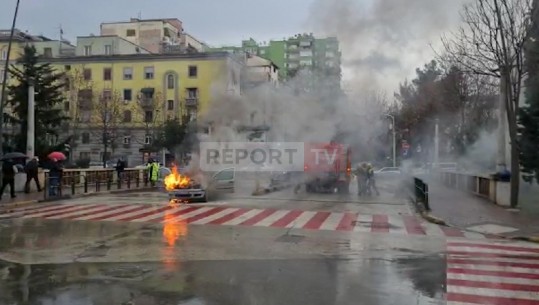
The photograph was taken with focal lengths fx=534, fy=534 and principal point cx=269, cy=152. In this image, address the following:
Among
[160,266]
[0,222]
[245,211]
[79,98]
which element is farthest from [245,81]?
[79,98]

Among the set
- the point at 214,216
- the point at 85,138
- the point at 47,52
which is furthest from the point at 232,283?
the point at 47,52

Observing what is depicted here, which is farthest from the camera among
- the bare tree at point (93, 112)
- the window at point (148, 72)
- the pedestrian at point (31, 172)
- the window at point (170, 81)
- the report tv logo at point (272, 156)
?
the window at point (148, 72)

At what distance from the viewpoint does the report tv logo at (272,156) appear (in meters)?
26.2

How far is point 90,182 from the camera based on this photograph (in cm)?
3036

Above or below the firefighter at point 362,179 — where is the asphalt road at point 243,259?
below

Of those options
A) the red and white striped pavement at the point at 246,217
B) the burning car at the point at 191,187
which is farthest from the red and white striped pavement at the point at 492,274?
the burning car at the point at 191,187

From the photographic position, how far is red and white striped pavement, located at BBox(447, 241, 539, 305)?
7180 millimetres

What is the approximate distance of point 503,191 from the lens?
2016 cm

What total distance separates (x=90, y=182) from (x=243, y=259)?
22.9 meters

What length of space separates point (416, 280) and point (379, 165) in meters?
49.0

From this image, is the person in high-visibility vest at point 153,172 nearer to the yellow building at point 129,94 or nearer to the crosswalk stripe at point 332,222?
the crosswalk stripe at point 332,222

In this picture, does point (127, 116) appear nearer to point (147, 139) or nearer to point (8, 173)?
point (147, 139)

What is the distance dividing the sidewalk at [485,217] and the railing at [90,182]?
15.6 meters

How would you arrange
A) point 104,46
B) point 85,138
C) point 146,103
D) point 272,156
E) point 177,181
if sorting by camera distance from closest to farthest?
1. point 177,181
2. point 272,156
3. point 146,103
4. point 85,138
5. point 104,46
